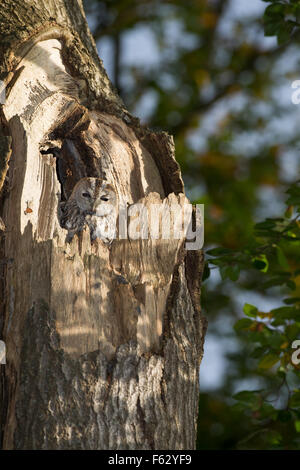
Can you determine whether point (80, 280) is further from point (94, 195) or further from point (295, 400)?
point (295, 400)

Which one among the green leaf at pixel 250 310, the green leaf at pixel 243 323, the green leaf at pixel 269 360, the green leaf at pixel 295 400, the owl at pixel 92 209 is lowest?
the green leaf at pixel 295 400

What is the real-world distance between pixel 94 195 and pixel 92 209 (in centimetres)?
8

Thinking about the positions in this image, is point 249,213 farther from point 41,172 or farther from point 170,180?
point 41,172

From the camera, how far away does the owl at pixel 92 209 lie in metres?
2.56

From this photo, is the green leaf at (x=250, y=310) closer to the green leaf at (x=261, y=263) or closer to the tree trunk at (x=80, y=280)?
the green leaf at (x=261, y=263)

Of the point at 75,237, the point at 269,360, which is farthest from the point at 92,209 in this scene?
the point at 269,360

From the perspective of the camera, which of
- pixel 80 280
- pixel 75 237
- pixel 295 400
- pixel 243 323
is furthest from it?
pixel 243 323

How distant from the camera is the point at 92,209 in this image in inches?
115

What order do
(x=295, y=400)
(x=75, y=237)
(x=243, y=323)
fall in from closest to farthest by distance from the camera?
(x=75, y=237)
(x=295, y=400)
(x=243, y=323)

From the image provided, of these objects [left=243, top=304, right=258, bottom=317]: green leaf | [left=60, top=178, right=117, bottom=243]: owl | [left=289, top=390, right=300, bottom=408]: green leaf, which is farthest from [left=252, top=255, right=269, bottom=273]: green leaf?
[left=60, top=178, right=117, bottom=243]: owl

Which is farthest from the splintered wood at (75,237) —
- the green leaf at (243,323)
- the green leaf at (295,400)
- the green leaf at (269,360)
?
the green leaf at (295,400)

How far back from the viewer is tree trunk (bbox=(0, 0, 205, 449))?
6.28ft

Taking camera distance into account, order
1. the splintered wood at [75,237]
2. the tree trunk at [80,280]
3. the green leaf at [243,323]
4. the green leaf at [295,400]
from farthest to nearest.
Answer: the green leaf at [243,323] < the green leaf at [295,400] < the splintered wood at [75,237] < the tree trunk at [80,280]

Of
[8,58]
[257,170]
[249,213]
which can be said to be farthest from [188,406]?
[257,170]
